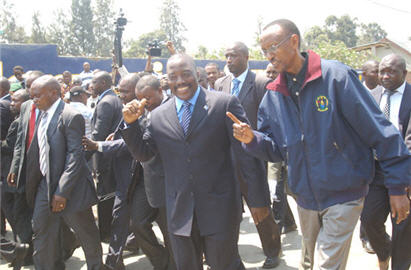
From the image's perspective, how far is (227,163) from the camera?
3.11 m

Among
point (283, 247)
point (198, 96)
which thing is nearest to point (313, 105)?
point (198, 96)

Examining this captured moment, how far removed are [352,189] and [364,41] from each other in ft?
242

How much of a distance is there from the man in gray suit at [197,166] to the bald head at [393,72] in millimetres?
1938

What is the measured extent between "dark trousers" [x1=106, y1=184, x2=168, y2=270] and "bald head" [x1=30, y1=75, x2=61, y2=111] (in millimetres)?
1252

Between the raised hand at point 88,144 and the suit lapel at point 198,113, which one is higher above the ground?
the suit lapel at point 198,113

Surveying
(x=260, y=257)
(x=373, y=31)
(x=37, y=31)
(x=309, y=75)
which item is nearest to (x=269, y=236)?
(x=260, y=257)

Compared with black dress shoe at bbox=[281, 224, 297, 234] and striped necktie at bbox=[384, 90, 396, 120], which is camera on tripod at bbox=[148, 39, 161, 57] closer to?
black dress shoe at bbox=[281, 224, 297, 234]

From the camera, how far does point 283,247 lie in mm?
5066

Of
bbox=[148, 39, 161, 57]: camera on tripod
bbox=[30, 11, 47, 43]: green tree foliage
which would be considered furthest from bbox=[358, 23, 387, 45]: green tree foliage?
bbox=[148, 39, 161, 57]: camera on tripod

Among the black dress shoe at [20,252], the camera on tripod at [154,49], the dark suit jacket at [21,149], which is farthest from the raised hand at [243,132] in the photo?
the camera on tripod at [154,49]

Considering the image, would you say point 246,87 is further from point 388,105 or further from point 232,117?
point 232,117

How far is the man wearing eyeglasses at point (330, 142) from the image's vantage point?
2484 mm

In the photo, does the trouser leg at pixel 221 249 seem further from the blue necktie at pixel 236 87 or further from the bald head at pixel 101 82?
the bald head at pixel 101 82

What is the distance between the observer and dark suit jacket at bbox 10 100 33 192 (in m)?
4.39
